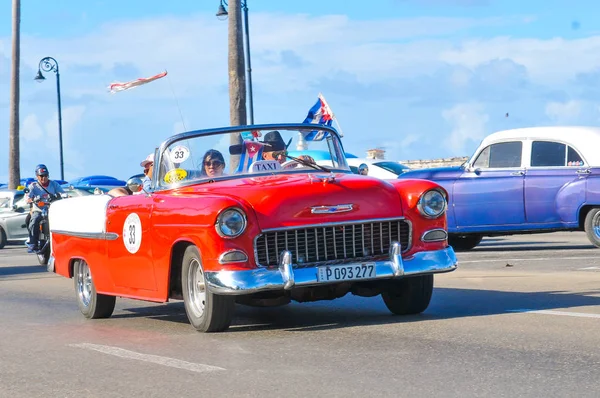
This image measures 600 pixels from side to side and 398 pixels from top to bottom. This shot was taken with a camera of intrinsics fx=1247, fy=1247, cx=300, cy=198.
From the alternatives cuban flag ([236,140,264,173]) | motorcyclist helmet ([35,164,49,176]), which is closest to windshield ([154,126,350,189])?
cuban flag ([236,140,264,173])

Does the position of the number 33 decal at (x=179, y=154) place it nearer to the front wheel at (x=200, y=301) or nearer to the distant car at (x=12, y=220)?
the front wheel at (x=200, y=301)

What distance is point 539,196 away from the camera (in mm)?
18172

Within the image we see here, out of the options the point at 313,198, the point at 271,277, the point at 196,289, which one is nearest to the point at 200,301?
the point at 196,289

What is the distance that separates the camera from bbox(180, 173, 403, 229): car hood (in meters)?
9.05

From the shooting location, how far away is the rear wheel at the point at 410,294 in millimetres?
9844

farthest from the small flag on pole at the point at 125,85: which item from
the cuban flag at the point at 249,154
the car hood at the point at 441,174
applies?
the car hood at the point at 441,174

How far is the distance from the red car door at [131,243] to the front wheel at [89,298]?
62cm

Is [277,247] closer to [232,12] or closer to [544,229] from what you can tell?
[544,229]

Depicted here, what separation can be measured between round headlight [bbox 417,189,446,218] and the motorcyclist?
41.6 feet

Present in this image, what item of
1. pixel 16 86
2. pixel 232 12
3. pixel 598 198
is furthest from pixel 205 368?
pixel 16 86

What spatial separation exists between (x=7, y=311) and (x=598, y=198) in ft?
29.1

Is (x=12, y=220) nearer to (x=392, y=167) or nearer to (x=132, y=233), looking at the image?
(x=392, y=167)

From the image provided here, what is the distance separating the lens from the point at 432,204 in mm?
9656

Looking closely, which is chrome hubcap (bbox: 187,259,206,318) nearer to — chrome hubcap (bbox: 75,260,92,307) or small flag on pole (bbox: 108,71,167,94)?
chrome hubcap (bbox: 75,260,92,307)
